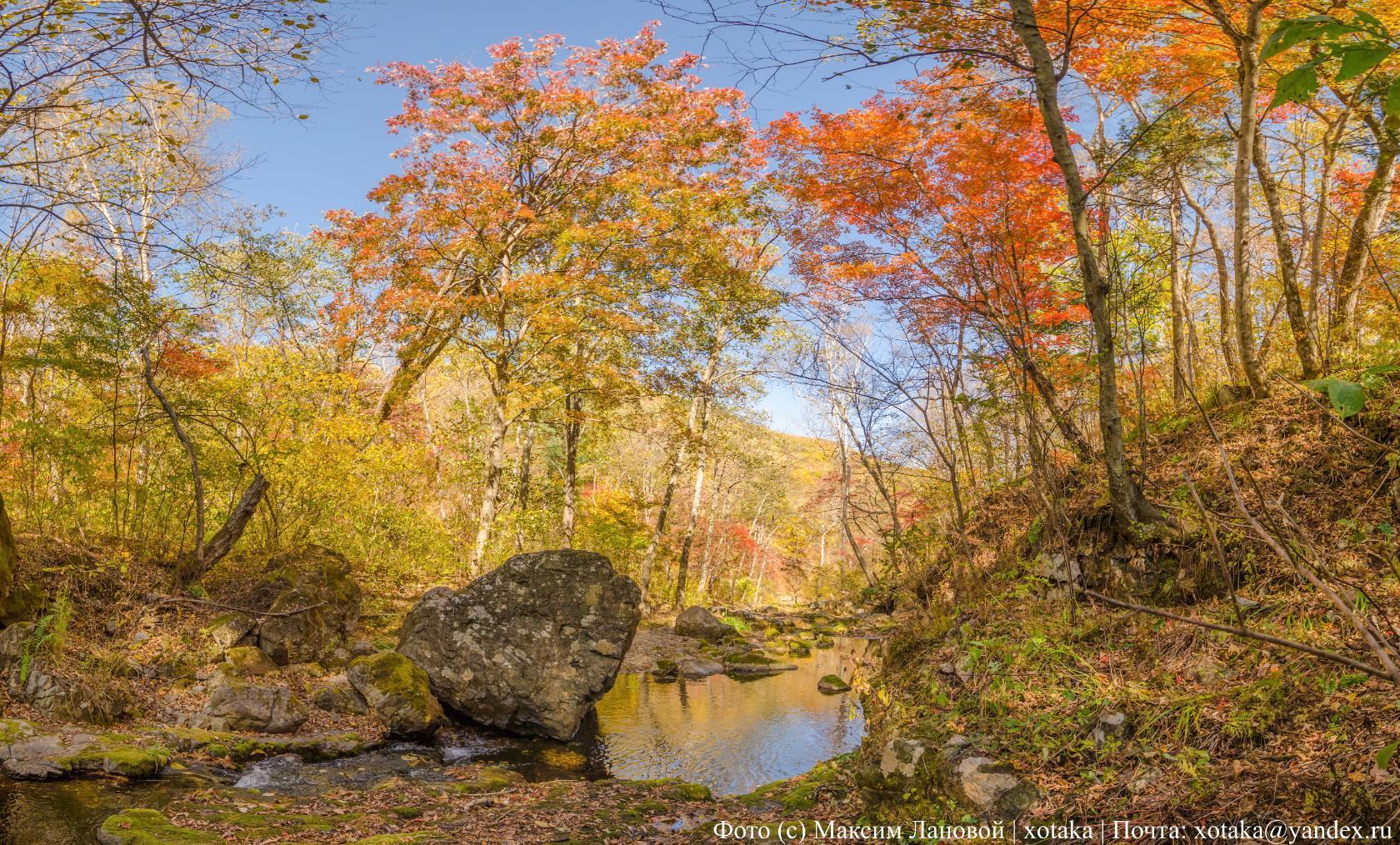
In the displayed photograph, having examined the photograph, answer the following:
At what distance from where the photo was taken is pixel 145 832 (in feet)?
13.7

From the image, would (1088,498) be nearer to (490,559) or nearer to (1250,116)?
(1250,116)

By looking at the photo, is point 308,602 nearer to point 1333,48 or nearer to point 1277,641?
point 1277,641

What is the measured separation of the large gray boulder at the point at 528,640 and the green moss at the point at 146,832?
421cm

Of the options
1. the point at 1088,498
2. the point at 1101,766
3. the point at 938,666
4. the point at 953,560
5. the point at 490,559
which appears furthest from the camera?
the point at 490,559

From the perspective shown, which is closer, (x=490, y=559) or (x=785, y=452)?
(x=490, y=559)

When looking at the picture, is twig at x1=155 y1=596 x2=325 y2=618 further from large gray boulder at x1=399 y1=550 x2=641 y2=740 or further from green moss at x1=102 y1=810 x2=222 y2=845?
green moss at x1=102 y1=810 x2=222 y2=845

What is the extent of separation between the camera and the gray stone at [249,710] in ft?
22.5

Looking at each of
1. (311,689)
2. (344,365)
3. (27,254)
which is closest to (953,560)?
(311,689)

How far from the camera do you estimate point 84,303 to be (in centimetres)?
844

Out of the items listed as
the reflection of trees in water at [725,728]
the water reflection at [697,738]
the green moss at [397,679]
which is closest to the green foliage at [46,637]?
the green moss at [397,679]

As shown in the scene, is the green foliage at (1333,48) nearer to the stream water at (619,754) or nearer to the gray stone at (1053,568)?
the gray stone at (1053,568)

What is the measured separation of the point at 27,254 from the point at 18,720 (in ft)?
17.8

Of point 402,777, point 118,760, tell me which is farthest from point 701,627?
point 118,760

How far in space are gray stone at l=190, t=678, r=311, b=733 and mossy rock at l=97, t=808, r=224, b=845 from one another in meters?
2.63
